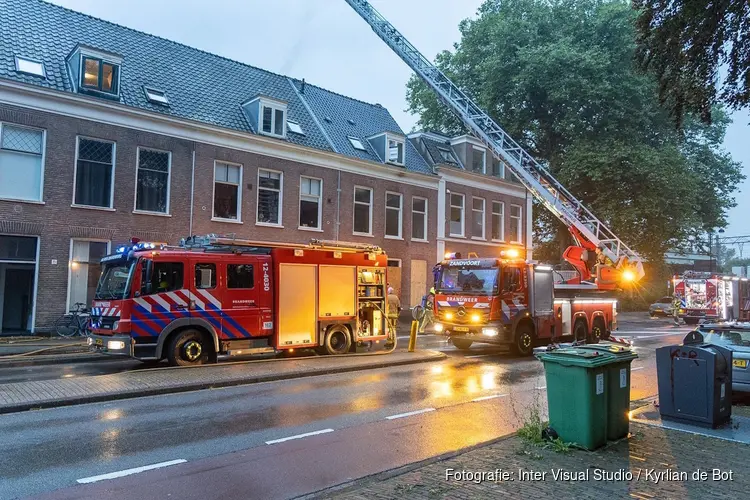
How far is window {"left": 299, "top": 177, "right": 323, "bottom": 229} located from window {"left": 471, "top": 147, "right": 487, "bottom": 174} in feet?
36.1

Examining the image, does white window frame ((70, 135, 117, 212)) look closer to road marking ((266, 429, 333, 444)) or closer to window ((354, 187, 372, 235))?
window ((354, 187, 372, 235))

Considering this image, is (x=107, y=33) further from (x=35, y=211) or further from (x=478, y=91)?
(x=478, y=91)

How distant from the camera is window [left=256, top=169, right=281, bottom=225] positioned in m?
22.8

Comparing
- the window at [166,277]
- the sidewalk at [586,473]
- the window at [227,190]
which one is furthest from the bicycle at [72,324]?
the sidewalk at [586,473]

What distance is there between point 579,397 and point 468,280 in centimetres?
989

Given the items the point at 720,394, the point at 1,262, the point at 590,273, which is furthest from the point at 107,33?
the point at 720,394

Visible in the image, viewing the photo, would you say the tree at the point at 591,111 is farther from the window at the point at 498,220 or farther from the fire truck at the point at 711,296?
the window at the point at 498,220

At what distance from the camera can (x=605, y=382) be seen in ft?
21.4

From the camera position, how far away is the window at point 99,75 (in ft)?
61.0

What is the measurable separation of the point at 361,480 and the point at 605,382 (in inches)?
124

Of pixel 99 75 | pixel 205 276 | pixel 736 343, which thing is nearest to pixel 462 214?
pixel 99 75

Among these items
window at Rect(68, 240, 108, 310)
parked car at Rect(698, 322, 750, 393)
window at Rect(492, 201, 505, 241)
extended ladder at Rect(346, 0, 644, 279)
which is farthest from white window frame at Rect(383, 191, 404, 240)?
parked car at Rect(698, 322, 750, 393)

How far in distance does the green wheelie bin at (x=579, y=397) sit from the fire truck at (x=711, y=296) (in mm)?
28585

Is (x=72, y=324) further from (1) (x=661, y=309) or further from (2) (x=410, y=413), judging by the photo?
(1) (x=661, y=309)
